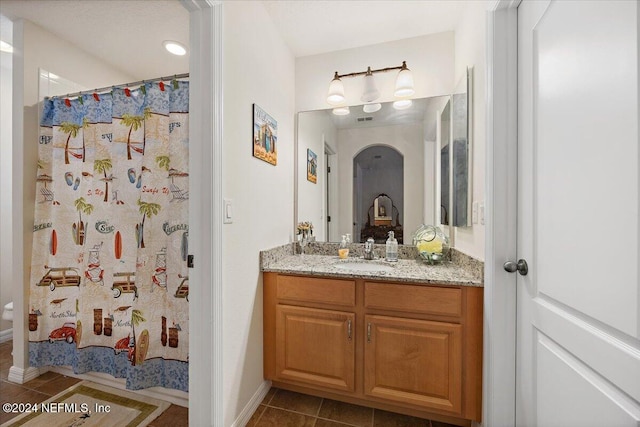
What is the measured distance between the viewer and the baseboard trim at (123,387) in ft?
5.21

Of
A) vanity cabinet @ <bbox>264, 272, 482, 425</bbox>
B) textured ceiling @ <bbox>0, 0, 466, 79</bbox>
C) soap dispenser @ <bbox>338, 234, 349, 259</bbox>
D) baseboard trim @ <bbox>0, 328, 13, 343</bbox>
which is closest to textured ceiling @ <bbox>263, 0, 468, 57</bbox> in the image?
textured ceiling @ <bbox>0, 0, 466, 79</bbox>

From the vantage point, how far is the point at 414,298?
1.39 meters

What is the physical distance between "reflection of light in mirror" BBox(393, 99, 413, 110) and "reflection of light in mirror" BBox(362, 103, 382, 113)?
12 cm

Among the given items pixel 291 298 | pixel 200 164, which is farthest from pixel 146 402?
pixel 200 164

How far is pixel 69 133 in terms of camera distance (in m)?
1.81

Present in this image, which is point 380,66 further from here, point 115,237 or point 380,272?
point 115,237

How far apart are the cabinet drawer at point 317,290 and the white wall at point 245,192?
0.17 metres

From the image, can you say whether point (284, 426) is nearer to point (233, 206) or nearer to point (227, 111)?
point (233, 206)

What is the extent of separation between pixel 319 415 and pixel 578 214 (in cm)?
154

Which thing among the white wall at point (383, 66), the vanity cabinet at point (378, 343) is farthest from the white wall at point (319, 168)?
the vanity cabinet at point (378, 343)

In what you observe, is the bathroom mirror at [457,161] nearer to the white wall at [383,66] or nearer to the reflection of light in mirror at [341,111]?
the white wall at [383,66]

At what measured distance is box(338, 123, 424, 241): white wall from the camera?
6.48 ft

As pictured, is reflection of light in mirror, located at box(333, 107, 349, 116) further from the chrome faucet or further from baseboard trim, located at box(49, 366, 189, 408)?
baseboard trim, located at box(49, 366, 189, 408)

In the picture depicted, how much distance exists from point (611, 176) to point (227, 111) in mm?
1401
